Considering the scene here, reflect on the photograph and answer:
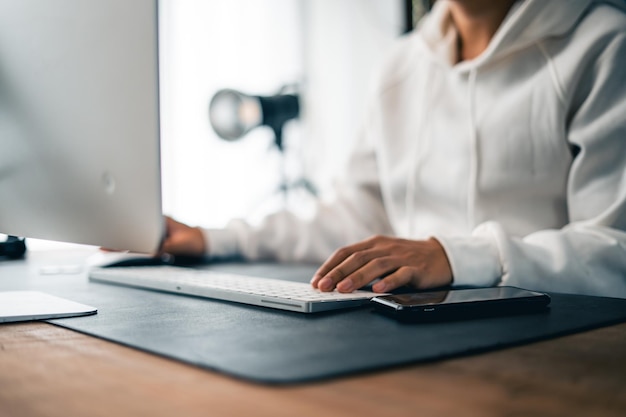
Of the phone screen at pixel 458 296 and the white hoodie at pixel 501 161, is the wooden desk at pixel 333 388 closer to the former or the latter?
the phone screen at pixel 458 296

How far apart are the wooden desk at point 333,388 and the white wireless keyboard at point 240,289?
0.21m

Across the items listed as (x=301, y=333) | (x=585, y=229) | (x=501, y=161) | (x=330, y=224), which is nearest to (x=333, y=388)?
(x=301, y=333)

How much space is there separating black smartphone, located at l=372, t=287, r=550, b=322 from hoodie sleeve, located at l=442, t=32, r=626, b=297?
20cm

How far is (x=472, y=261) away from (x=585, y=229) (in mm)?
240

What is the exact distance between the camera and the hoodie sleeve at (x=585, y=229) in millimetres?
901

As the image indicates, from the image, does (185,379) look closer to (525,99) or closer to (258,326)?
A: (258,326)

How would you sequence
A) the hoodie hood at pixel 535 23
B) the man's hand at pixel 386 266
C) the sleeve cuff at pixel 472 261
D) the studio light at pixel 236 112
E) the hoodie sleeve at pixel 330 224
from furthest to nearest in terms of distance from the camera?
1. the studio light at pixel 236 112
2. the hoodie sleeve at pixel 330 224
3. the hoodie hood at pixel 535 23
4. the sleeve cuff at pixel 472 261
5. the man's hand at pixel 386 266

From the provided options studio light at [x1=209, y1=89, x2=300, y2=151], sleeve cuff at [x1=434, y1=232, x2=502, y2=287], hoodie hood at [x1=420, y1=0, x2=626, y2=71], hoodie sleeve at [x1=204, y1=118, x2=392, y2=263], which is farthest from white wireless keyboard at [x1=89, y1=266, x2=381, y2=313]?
studio light at [x1=209, y1=89, x2=300, y2=151]

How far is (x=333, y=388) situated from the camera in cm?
39

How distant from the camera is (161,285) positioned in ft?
2.82

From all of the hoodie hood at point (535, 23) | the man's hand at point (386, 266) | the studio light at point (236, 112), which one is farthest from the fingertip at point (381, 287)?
the studio light at point (236, 112)

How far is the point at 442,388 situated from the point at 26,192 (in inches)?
23.6

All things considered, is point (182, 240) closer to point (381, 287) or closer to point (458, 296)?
point (381, 287)

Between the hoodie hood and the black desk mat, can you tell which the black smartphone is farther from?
the hoodie hood
